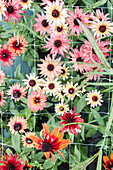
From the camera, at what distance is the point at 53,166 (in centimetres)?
82

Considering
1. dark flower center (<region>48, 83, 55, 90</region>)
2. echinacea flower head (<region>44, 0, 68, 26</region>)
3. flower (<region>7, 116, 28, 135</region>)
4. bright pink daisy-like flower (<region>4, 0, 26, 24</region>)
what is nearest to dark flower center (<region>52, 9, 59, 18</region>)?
echinacea flower head (<region>44, 0, 68, 26</region>)

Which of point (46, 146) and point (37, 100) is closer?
point (46, 146)

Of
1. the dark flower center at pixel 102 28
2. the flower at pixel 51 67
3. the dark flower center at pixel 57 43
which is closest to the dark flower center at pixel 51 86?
the flower at pixel 51 67

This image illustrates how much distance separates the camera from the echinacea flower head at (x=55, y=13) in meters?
0.62

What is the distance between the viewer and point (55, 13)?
63 cm

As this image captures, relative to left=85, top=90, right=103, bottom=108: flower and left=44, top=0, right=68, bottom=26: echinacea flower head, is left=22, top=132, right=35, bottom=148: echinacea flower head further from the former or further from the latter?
left=44, top=0, right=68, bottom=26: echinacea flower head

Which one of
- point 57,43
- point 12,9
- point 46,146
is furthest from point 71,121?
point 12,9

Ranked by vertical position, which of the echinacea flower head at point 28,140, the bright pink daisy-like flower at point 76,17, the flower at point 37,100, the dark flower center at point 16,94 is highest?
the bright pink daisy-like flower at point 76,17

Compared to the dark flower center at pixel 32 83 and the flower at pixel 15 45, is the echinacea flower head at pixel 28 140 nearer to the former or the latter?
the dark flower center at pixel 32 83

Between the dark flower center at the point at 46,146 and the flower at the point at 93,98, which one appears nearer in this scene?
the dark flower center at the point at 46,146

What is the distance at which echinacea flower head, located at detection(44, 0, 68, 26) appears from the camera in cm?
62

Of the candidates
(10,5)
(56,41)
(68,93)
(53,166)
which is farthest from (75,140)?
(10,5)

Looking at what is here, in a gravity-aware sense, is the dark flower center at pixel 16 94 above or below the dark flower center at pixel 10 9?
below

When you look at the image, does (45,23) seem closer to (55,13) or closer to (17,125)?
(55,13)
